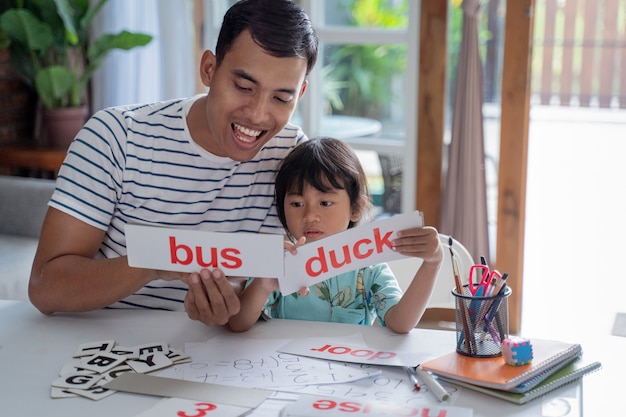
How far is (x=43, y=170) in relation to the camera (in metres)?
4.01

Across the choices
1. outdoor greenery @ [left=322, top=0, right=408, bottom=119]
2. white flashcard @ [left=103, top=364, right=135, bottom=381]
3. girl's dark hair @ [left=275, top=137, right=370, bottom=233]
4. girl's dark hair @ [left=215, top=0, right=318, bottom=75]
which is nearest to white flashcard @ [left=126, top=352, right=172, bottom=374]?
white flashcard @ [left=103, top=364, right=135, bottom=381]

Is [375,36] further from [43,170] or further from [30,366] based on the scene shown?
[30,366]

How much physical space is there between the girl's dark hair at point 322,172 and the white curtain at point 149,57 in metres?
2.06

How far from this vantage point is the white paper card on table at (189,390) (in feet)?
4.00

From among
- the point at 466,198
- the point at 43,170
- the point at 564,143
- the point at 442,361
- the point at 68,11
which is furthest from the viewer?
the point at 564,143

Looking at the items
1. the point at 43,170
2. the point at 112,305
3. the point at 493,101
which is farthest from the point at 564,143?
the point at 112,305

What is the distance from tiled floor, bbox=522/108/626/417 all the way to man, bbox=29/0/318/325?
1.29 m

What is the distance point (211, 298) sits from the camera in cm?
141

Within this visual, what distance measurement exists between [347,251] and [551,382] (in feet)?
1.24

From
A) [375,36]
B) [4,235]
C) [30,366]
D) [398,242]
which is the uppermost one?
[375,36]

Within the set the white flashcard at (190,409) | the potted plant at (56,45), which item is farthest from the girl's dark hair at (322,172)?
the potted plant at (56,45)

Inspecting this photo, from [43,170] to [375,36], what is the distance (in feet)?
5.81

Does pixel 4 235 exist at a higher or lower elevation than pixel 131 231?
lower

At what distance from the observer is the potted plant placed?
11.4 ft
